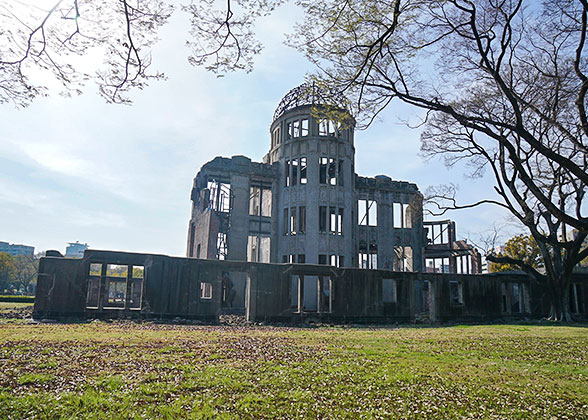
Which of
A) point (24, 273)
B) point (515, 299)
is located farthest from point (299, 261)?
point (24, 273)

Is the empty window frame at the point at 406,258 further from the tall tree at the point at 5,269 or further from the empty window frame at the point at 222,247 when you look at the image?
the tall tree at the point at 5,269

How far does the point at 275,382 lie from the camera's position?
6.98 meters

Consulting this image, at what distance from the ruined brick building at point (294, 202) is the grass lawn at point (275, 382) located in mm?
22738

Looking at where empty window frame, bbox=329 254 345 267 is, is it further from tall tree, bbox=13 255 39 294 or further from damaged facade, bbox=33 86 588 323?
tall tree, bbox=13 255 39 294

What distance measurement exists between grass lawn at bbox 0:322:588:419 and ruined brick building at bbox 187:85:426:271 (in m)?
22.7

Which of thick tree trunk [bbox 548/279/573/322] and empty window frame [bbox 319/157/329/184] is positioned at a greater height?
empty window frame [bbox 319/157/329/184]

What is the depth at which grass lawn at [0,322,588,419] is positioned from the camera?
5648 mm

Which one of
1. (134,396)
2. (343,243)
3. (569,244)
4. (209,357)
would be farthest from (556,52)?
(343,243)

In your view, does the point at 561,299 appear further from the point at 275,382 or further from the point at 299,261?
the point at 275,382

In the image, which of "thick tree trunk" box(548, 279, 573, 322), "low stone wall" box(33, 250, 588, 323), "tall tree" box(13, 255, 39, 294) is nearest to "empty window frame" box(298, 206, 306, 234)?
"low stone wall" box(33, 250, 588, 323)

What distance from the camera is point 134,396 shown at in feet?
19.6

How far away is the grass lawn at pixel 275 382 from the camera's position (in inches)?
222

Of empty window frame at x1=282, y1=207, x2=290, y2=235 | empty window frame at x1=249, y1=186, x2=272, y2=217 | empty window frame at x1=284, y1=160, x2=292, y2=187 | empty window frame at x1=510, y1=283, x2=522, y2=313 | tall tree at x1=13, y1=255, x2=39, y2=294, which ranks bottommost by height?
empty window frame at x1=510, y1=283, x2=522, y2=313

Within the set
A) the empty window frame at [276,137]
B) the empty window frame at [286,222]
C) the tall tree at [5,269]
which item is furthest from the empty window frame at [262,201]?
the tall tree at [5,269]
